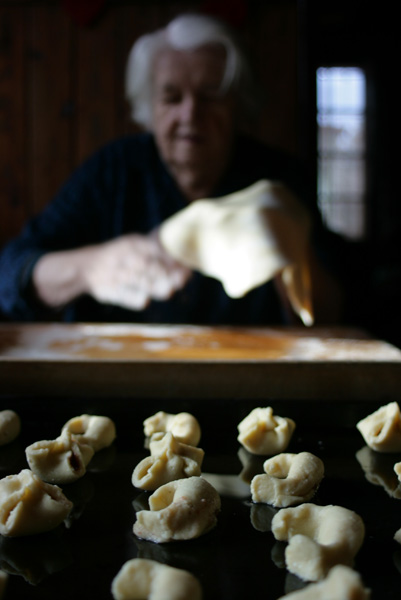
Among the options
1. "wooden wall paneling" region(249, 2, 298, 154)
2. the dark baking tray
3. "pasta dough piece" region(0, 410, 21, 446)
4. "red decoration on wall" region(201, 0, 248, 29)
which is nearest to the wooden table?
the dark baking tray

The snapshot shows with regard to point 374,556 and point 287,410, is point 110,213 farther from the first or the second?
point 374,556

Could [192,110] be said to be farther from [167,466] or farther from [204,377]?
[167,466]

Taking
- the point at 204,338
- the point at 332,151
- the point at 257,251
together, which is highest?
the point at 332,151

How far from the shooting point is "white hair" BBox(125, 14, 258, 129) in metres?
1.77

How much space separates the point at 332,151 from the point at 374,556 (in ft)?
4.86

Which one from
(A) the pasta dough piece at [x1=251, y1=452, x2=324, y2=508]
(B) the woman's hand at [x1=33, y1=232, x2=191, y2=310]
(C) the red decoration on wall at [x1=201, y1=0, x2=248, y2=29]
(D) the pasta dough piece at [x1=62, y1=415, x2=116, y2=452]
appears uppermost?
(C) the red decoration on wall at [x1=201, y1=0, x2=248, y2=29]

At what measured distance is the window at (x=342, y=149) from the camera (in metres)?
1.82

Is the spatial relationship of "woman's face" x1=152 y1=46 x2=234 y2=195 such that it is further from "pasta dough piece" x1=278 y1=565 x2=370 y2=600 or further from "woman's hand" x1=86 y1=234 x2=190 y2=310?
"pasta dough piece" x1=278 y1=565 x2=370 y2=600

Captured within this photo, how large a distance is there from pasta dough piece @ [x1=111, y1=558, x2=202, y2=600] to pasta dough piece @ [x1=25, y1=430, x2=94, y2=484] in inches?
9.1

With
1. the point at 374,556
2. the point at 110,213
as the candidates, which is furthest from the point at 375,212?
the point at 374,556

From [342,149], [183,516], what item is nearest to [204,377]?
[183,516]

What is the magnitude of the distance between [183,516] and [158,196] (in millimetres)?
1333

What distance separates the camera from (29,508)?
0.58 meters

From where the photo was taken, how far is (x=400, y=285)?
6.34 feet
